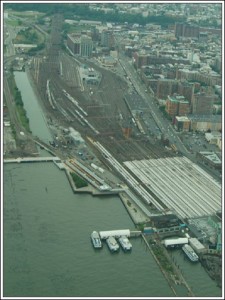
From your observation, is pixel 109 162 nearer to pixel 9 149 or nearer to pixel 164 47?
pixel 9 149

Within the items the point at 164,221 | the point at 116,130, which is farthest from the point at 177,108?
the point at 164,221

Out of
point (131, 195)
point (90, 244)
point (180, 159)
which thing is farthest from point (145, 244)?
point (180, 159)

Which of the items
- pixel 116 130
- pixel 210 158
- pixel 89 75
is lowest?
pixel 210 158

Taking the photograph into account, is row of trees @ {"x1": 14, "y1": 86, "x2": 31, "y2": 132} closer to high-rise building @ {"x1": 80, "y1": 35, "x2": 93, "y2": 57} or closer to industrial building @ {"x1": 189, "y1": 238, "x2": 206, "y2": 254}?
industrial building @ {"x1": 189, "y1": 238, "x2": 206, "y2": 254}

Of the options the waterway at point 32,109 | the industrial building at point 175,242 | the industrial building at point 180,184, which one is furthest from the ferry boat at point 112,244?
the waterway at point 32,109

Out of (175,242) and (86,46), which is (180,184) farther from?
(86,46)

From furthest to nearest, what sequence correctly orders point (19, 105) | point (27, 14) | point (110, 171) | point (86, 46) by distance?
point (27, 14), point (86, 46), point (19, 105), point (110, 171)

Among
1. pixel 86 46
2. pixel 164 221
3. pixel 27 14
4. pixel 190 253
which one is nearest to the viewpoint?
pixel 190 253
